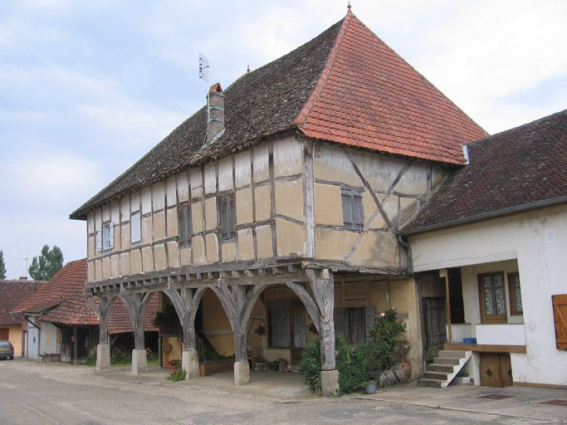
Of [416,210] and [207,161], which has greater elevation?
[207,161]

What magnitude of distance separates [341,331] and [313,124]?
6.31 meters

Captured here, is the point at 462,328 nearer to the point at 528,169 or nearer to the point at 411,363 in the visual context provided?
the point at 411,363

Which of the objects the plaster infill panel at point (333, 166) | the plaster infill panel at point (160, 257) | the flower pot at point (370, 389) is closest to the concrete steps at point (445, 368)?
the flower pot at point (370, 389)

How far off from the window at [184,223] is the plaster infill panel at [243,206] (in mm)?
2519

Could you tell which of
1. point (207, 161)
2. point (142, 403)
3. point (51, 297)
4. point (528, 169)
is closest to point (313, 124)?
point (207, 161)

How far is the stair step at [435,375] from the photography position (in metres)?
14.0

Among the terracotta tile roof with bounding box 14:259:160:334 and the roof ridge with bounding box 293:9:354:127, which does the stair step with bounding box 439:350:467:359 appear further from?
the terracotta tile roof with bounding box 14:259:160:334

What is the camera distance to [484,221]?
44.7 ft

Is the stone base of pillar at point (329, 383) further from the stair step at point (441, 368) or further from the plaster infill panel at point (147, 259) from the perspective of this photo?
the plaster infill panel at point (147, 259)

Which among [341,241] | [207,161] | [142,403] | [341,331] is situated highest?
[207,161]

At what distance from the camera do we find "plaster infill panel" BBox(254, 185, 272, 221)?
1406 centimetres

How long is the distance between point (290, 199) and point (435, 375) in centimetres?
522

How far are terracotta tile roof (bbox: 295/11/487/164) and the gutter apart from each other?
1897 mm

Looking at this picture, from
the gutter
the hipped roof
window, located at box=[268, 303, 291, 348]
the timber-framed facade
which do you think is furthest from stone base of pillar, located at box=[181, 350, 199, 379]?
the gutter
